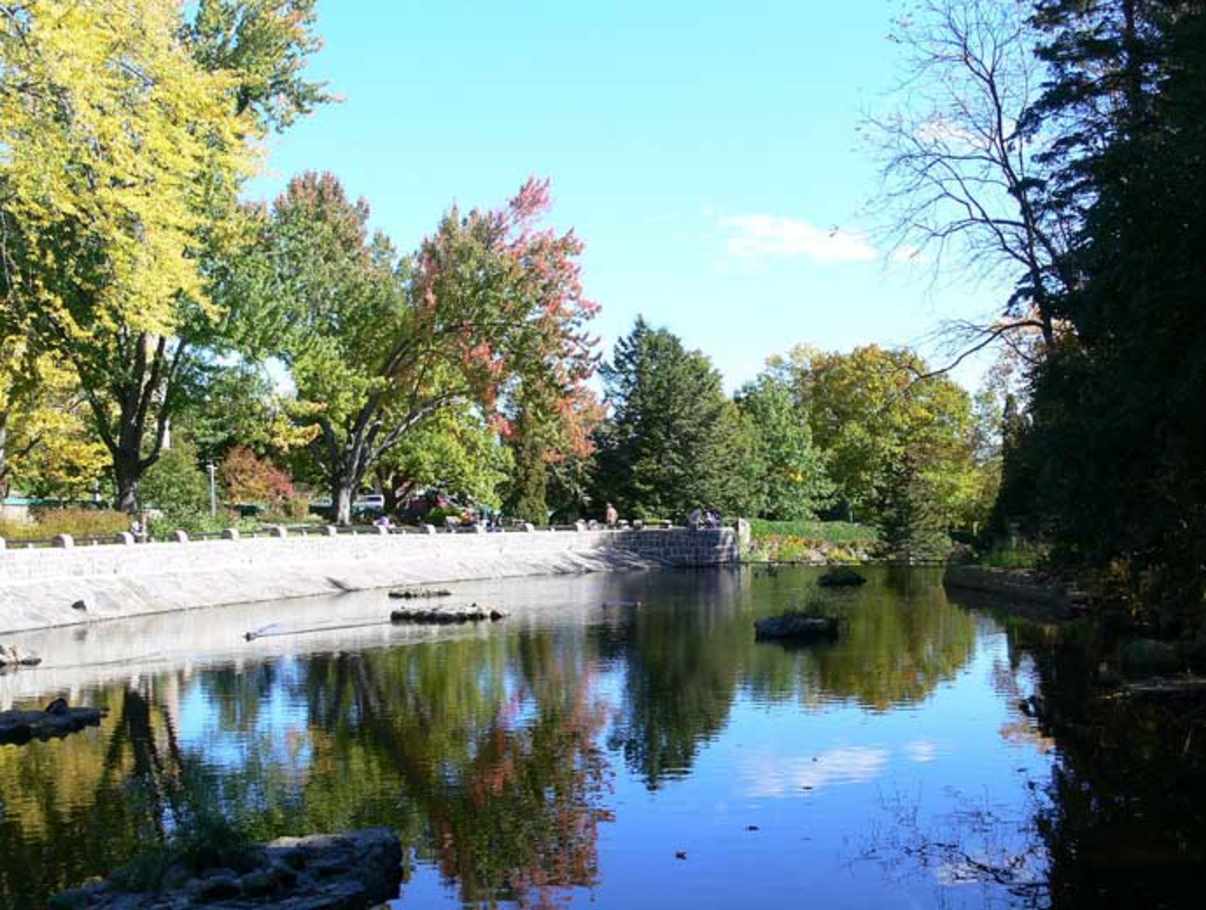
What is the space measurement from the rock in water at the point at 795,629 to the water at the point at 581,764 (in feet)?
1.64

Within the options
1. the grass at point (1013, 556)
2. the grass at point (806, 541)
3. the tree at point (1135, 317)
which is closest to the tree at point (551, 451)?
the grass at point (806, 541)

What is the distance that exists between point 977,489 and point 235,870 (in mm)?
65514

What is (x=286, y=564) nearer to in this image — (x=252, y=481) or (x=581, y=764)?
(x=252, y=481)

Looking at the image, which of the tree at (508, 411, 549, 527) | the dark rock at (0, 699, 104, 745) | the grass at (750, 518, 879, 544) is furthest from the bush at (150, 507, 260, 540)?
the grass at (750, 518, 879, 544)

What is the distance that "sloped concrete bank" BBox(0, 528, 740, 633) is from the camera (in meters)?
31.7

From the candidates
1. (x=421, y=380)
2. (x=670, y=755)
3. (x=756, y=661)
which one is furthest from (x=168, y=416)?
(x=670, y=755)

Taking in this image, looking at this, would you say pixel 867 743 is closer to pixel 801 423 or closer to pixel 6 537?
pixel 6 537

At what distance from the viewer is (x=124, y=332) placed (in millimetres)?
34250

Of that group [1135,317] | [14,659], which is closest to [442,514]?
[14,659]

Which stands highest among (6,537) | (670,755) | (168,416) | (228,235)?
(228,235)

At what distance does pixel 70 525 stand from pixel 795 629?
20911 millimetres

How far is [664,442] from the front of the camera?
65.7 meters

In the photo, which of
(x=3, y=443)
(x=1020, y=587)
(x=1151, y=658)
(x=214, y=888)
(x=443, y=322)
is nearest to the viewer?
(x=214, y=888)

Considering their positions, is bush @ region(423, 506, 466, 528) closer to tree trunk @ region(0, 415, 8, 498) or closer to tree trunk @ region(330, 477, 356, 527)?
tree trunk @ region(330, 477, 356, 527)
